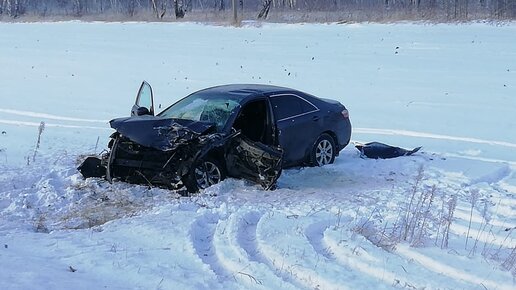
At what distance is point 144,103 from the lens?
35.7 feet

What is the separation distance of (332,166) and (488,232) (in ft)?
12.7

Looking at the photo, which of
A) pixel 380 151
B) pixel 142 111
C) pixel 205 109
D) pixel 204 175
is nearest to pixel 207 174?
pixel 204 175

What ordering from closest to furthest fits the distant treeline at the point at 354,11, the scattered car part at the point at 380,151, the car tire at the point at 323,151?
1. the car tire at the point at 323,151
2. the scattered car part at the point at 380,151
3. the distant treeline at the point at 354,11

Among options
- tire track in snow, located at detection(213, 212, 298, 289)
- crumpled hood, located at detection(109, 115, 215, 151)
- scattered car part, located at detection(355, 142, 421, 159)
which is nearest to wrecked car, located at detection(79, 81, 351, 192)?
crumpled hood, located at detection(109, 115, 215, 151)

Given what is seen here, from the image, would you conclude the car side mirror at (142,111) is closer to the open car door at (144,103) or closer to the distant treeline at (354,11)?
the open car door at (144,103)

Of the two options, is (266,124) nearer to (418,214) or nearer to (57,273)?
(418,214)

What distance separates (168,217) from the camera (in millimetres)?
7703

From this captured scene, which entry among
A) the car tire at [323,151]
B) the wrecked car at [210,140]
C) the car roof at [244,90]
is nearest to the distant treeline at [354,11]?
the car tire at [323,151]

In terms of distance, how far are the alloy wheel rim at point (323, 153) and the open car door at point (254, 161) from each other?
1.79 m

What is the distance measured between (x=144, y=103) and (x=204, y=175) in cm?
220

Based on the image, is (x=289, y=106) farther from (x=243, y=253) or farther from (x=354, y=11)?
(x=354, y=11)

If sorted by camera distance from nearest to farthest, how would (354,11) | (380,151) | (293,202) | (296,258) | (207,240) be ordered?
(296,258), (207,240), (293,202), (380,151), (354,11)

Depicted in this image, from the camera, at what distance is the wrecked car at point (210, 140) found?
9.09 m

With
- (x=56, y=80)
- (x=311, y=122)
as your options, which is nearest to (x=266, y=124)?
(x=311, y=122)
